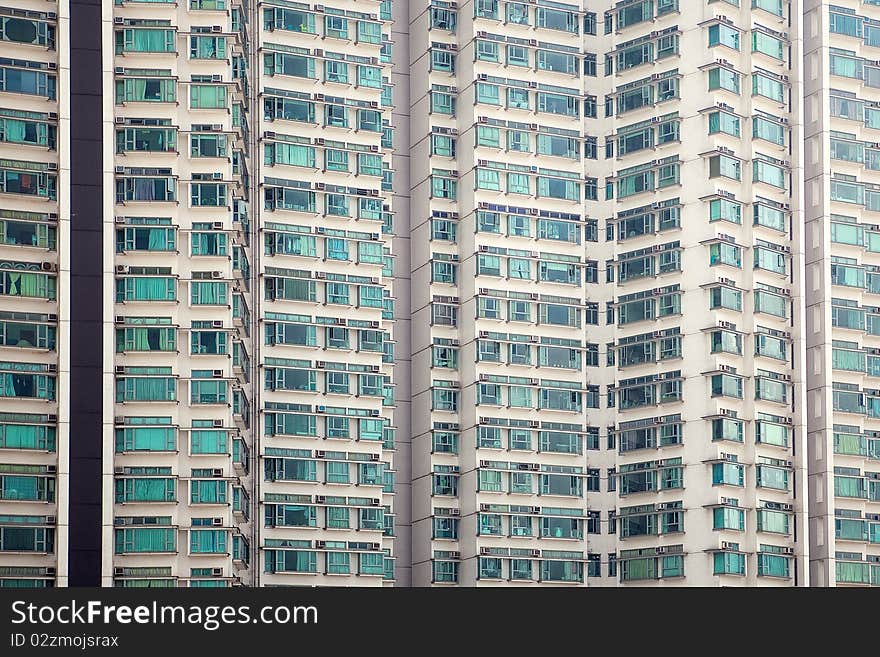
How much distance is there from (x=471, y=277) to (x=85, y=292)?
29.9m

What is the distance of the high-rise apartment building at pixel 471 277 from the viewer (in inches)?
4584

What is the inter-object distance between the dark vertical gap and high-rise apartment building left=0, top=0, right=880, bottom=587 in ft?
1.21

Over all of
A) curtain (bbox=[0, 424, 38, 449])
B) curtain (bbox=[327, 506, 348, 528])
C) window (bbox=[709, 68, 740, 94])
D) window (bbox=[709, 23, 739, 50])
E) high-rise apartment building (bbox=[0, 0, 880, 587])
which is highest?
window (bbox=[709, 23, 739, 50])

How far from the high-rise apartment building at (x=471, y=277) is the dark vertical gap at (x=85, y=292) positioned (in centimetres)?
37

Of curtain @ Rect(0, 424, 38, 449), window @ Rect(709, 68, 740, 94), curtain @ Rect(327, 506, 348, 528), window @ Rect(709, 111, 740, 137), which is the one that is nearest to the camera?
curtain @ Rect(0, 424, 38, 449)

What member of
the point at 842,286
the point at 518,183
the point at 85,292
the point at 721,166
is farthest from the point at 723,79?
the point at 85,292

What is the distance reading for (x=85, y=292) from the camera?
112562 mm

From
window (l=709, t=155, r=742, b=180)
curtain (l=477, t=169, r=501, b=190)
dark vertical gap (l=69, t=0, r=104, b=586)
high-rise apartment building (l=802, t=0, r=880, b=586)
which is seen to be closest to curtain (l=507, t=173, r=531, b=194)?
curtain (l=477, t=169, r=501, b=190)

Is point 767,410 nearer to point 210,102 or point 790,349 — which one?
point 790,349

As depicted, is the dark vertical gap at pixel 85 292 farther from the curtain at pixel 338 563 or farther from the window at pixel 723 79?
the window at pixel 723 79

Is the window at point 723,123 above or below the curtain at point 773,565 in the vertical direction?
above

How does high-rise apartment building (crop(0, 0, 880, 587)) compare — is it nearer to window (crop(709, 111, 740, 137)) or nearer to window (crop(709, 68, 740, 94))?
window (crop(709, 111, 740, 137))

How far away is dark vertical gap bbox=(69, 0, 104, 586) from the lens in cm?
11088

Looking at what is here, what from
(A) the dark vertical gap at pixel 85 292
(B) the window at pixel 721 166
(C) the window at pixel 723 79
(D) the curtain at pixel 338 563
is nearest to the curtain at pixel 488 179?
(B) the window at pixel 721 166
